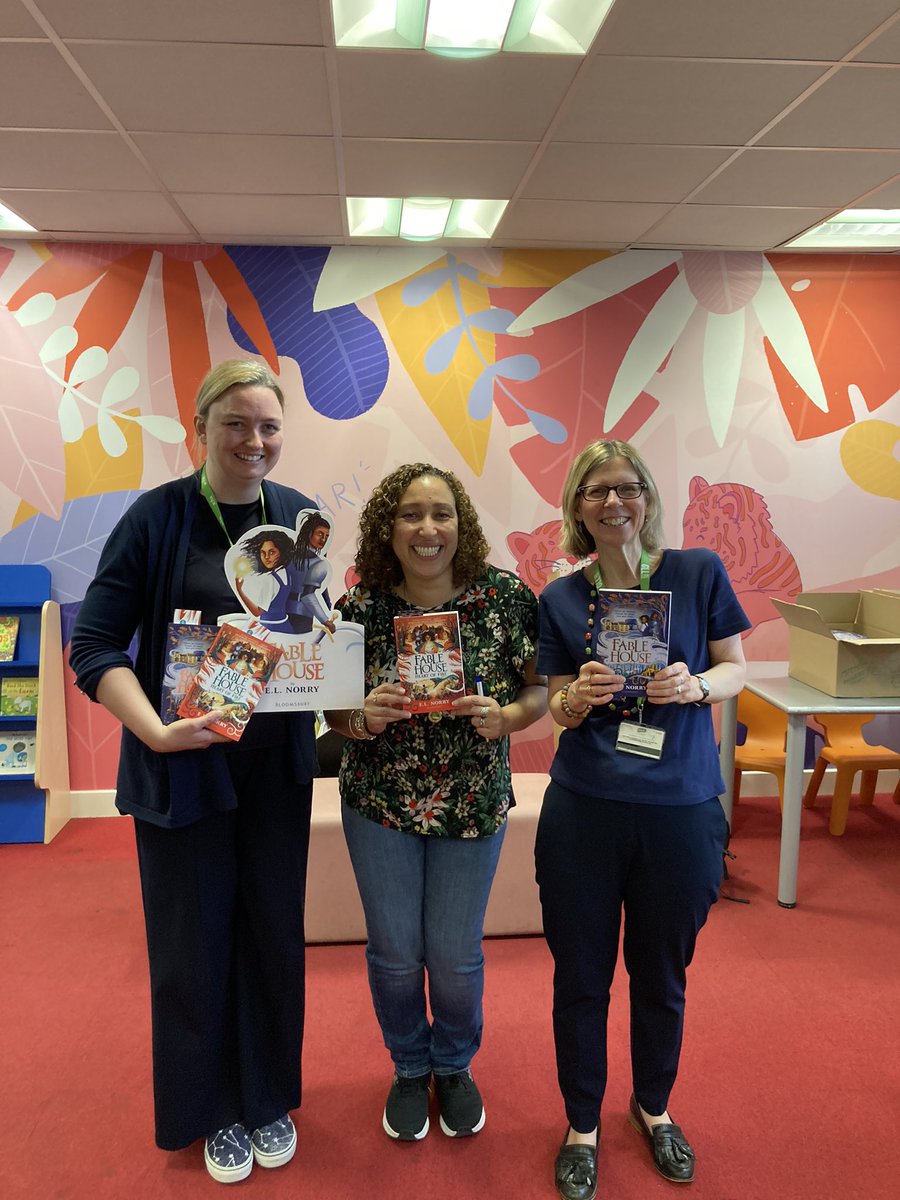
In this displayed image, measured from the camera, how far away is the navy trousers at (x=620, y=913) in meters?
1.64

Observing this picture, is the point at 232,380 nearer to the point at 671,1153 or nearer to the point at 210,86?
the point at 210,86

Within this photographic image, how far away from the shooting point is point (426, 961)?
1.86m

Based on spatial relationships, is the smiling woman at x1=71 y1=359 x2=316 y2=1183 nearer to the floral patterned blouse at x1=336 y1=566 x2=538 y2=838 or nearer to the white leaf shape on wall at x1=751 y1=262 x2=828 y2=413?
the floral patterned blouse at x1=336 y1=566 x2=538 y2=838

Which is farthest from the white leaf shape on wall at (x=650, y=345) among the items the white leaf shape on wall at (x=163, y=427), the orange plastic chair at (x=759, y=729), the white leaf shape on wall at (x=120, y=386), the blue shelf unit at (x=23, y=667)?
the blue shelf unit at (x=23, y=667)

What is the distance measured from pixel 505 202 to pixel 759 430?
1.80 meters

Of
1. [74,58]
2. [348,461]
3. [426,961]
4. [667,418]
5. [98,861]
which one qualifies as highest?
[74,58]

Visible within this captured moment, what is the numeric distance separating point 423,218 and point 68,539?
2347 millimetres

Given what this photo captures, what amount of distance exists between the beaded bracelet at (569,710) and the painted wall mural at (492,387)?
2.45 m

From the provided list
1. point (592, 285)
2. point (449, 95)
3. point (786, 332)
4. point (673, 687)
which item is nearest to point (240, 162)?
point (449, 95)

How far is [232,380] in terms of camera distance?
61.0 inches

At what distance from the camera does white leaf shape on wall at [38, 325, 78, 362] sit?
3.88 meters

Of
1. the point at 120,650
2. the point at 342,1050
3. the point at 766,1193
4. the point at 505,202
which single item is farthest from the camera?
the point at 505,202

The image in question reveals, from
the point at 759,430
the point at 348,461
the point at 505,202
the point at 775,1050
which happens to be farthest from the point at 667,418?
the point at 775,1050

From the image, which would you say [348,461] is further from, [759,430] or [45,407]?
A: [759,430]
